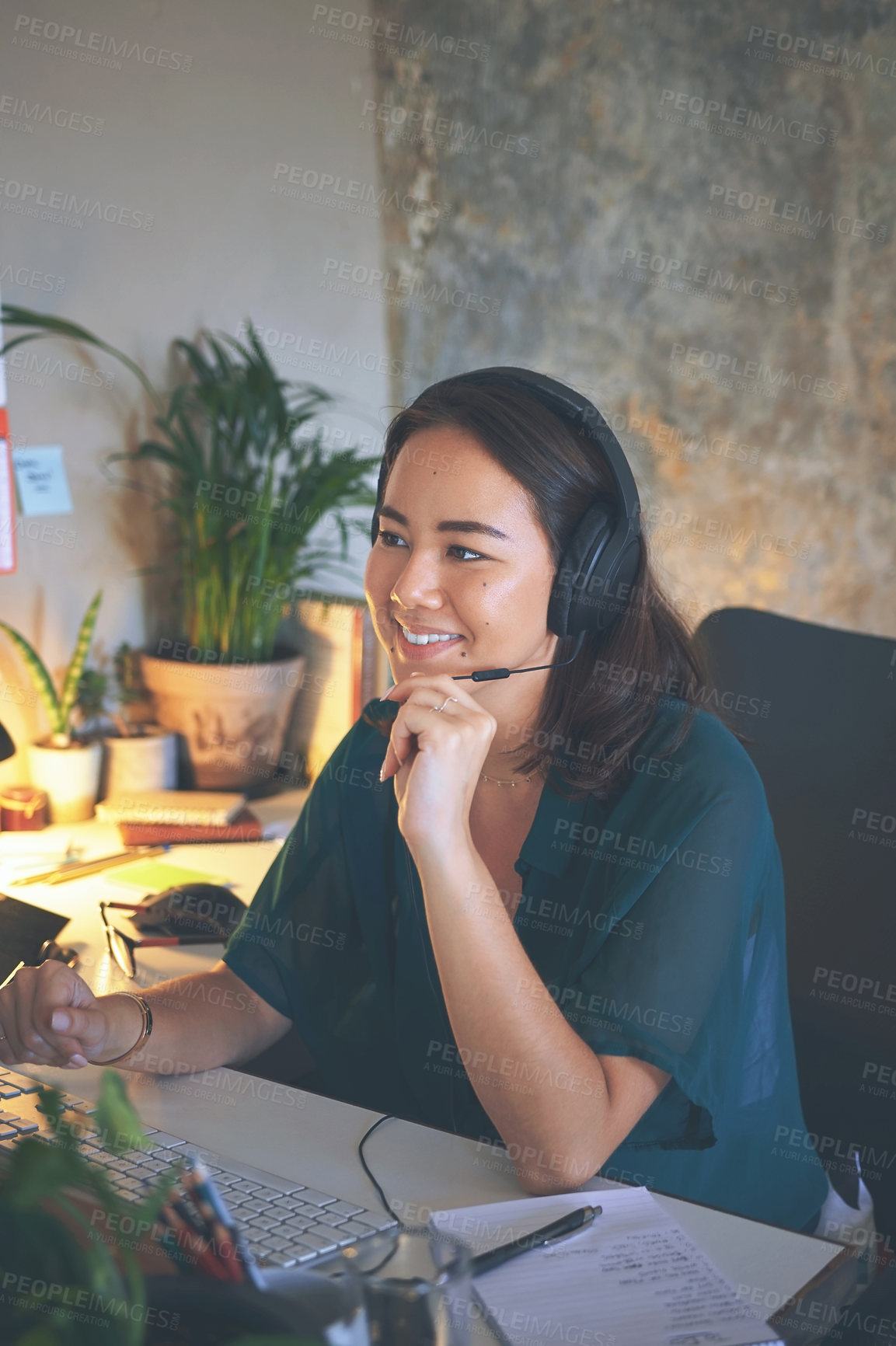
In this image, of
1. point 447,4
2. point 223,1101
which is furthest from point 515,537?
point 447,4

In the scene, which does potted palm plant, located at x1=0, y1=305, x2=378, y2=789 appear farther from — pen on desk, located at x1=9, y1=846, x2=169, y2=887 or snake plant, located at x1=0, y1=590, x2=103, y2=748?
pen on desk, located at x1=9, y1=846, x2=169, y2=887

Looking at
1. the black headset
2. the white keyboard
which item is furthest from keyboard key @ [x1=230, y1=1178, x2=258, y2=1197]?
the black headset

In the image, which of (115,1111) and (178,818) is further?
(178,818)

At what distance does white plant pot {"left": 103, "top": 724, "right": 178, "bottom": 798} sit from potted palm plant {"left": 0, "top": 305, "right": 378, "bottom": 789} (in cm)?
8

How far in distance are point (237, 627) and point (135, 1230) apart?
1.73 m

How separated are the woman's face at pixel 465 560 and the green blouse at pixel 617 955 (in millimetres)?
171

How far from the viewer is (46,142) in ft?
6.20

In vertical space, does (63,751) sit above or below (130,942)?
above

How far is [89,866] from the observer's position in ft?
5.53

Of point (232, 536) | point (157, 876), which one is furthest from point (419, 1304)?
point (232, 536)

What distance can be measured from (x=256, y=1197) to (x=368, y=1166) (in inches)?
4.3

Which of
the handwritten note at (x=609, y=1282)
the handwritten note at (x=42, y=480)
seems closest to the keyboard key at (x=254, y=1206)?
the handwritten note at (x=609, y=1282)

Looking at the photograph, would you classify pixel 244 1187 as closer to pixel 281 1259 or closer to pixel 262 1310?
pixel 281 1259

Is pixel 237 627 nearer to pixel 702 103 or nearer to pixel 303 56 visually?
pixel 303 56
